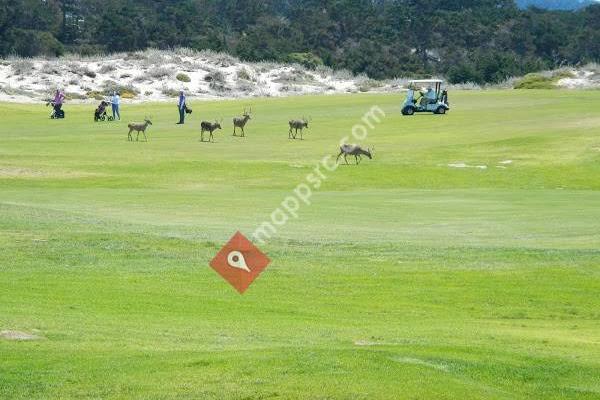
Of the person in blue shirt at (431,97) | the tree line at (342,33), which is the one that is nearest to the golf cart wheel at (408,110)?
the person in blue shirt at (431,97)

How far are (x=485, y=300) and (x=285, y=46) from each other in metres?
120

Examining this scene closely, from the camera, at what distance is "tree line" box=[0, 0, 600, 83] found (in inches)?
5050

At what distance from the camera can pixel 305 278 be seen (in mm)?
23438

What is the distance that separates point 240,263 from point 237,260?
1.36 ft

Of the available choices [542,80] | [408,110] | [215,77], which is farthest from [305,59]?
[408,110]

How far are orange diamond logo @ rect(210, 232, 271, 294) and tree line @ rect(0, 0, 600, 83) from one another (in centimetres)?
9640

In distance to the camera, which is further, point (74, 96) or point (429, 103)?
point (74, 96)

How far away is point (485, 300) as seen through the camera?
22000mm

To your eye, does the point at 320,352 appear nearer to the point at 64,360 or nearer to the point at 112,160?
the point at 64,360

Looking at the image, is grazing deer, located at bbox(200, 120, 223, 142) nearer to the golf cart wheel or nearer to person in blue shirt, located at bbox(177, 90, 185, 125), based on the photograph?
person in blue shirt, located at bbox(177, 90, 185, 125)

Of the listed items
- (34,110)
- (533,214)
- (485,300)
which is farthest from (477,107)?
(485,300)

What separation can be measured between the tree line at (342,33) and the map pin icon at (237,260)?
97.0 metres

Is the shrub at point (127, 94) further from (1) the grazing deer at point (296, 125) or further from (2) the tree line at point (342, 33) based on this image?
(1) the grazing deer at point (296, 125)

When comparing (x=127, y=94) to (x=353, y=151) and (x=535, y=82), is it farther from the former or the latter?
(x=353, y=151)
